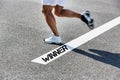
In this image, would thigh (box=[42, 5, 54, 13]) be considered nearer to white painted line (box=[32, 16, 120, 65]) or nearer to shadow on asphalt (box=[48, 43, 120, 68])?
white painted line (box=[32, 16, 120, 65])

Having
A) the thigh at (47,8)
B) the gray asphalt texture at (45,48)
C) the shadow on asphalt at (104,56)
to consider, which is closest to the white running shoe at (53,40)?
the gray asphalt texture at (45,48)

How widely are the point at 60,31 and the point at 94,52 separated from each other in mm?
1314

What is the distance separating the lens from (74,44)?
713 centimetres

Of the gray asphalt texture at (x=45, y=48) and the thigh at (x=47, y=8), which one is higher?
the thigh at (x=47, y=8)

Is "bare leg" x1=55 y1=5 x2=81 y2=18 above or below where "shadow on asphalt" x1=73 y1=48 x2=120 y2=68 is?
above

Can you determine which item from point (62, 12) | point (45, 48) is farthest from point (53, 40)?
point (62, 12)

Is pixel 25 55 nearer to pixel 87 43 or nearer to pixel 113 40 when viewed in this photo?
pixel 87 43

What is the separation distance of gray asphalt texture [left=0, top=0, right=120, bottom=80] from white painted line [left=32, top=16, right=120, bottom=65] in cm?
11

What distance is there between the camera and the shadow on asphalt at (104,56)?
645cm

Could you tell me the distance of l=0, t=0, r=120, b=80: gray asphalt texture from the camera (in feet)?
19.0

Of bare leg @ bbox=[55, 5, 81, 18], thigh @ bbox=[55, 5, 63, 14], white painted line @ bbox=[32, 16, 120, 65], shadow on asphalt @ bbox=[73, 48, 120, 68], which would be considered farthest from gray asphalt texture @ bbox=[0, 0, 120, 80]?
thigh @ bbox=[55, 5, 63, 14]

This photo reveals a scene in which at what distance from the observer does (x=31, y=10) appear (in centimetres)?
923

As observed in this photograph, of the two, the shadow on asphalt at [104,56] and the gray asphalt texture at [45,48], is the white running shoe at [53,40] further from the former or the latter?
the shadow on asphalt at [104,56]

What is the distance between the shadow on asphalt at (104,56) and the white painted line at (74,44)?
0.23 m
